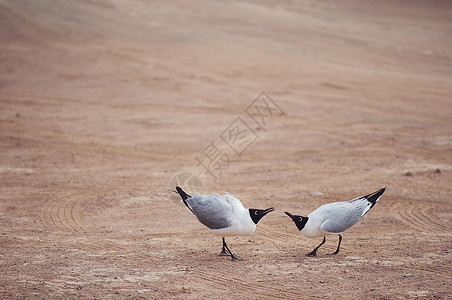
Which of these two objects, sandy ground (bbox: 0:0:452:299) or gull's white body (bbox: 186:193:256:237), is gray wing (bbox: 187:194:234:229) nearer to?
gull's white body (bbox: 186:193:256:237)

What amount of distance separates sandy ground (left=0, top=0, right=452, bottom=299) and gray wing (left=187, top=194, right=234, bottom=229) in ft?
1.88

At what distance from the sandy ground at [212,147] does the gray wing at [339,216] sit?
0.49 m

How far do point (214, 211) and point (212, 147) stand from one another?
673cm

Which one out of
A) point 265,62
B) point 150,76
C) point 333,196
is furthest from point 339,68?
point 333,196

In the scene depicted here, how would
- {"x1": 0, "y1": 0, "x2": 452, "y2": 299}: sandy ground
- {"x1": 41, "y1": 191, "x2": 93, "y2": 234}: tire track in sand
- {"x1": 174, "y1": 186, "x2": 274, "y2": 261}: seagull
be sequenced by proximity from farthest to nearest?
{"x1": 41, "y1": 191, "x2": 93, "y2": 234}: tire track in sand, {"x1": 174, "y1": 186, "x2": 274, "y2": 261}: seagull, {"x1": 0, "y1": 0, "x2": 452, "y2": 299}: sandy ground

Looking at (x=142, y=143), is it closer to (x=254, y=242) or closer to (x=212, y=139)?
(x=212, y=139)

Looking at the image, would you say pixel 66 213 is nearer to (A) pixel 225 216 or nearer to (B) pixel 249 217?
(A) pixel 225 216

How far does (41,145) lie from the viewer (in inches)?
549

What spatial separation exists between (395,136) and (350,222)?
26.4ft

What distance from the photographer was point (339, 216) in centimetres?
766

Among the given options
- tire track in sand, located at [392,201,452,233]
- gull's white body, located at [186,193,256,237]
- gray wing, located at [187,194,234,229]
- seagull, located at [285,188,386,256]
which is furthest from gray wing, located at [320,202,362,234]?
tire track in sand, located at [392,201,452,233]

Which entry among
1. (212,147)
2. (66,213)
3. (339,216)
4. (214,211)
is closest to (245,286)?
(214,211)

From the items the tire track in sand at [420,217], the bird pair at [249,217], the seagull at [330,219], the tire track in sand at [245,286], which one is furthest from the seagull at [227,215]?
the tire track in sand at [420,217]

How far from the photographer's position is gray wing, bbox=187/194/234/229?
757 cm
